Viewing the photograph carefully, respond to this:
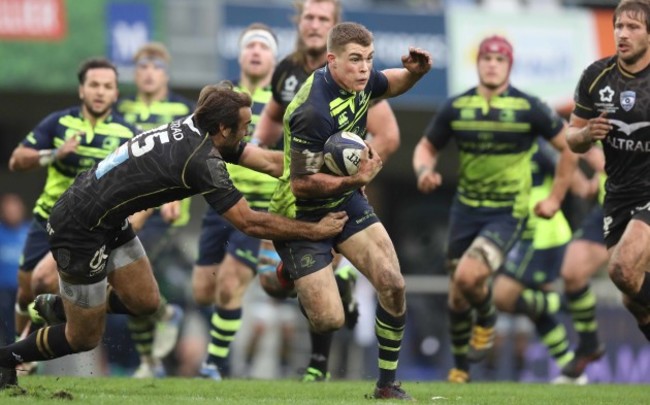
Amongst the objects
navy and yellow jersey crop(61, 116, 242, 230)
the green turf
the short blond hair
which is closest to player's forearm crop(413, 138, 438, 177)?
the green turf

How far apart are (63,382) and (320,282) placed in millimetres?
2430

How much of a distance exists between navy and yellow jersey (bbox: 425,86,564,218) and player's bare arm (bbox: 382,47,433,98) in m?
2.43

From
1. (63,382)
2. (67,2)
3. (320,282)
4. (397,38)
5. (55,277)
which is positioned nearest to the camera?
(320,282)

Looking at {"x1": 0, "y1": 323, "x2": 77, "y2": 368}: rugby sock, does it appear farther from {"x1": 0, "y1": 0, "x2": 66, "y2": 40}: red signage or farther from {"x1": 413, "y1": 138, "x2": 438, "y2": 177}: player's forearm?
{"x1": 0, "y1": 0, "x2": 66, "y2": 40}: red signage

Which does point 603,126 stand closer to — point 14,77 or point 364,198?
point 364,198

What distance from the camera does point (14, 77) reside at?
58.3 feet

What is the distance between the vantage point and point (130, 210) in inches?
344

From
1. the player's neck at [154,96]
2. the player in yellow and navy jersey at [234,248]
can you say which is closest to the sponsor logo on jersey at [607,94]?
the player in yellow and navy jersey at [234,248]

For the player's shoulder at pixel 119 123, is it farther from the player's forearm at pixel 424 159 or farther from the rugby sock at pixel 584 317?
the rugby sock at pixel 584 317

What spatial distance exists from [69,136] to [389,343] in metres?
3.71

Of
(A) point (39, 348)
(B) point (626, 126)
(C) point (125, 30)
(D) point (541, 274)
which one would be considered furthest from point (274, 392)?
(C) point (125, 30)

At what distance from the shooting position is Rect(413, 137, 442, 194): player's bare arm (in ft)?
37.4

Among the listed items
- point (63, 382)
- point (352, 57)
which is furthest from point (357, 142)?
point (63, 382)

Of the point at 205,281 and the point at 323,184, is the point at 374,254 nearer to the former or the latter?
the point at 323,184
